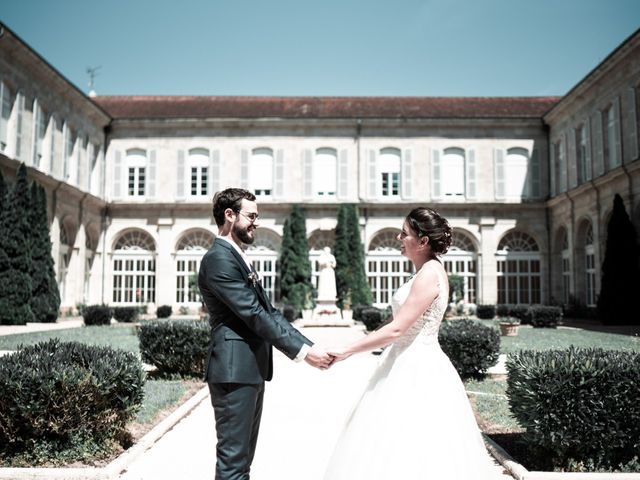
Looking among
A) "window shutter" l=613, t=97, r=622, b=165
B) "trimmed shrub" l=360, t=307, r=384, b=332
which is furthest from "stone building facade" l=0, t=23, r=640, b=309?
"trimmed shrub" l=360, t=307, r=384, b=332

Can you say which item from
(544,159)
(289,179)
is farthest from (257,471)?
(544,159)

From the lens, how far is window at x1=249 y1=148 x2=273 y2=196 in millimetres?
29047

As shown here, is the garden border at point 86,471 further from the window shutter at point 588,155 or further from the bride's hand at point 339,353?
the window shutter at point 588,155

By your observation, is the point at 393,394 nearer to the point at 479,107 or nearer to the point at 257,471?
the point at 257,471

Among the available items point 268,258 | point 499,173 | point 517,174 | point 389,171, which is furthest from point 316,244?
point 517,174

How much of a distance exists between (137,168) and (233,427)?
27.7 metres

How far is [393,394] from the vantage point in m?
3.38

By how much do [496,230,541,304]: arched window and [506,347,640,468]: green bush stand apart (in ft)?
81.0

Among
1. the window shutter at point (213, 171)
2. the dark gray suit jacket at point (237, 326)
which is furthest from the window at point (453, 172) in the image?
the dark gray suit jacket at point (237, 326)

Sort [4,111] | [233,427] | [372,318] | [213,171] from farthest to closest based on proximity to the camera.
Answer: [213,171] < [4,111] < [372,318] < [233,427]

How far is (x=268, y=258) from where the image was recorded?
2920cm

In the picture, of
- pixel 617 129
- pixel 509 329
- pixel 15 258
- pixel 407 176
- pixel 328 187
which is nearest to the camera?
pixel 509 329

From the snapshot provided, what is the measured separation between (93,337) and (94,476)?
11393 mm

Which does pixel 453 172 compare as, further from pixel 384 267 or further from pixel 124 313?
pixel 124 313
